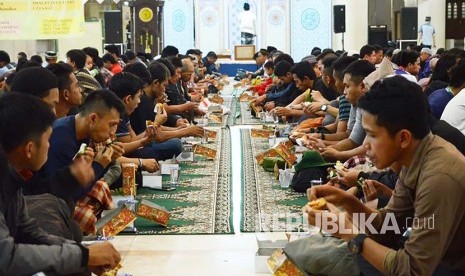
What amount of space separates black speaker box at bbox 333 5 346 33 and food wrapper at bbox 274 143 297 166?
53.6 feet

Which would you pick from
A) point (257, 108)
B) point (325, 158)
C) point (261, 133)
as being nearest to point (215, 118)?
point (257, 108)

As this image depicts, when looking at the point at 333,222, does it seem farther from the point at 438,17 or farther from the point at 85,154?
the point at 438,17

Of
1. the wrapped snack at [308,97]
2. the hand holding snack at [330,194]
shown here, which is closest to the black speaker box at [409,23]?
the wrapped snack at [308,97]

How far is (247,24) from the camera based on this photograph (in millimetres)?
26938

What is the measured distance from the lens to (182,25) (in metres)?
28.2

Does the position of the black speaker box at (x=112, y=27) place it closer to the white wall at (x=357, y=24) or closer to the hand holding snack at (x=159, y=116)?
the white wall at (x=357, y=24)

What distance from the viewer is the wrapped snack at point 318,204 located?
11.8 ft

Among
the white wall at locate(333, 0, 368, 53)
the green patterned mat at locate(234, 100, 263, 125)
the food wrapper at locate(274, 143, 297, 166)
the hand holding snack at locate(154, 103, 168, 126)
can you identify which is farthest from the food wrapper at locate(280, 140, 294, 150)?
the white wall at locate(333, 0, 368, 53)

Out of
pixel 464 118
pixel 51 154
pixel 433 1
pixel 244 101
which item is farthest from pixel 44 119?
pixel 433 1

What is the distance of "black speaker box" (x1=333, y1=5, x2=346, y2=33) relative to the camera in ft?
78.8

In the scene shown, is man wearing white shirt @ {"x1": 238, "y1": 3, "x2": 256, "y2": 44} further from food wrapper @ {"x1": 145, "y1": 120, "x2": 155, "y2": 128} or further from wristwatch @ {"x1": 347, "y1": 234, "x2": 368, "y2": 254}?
wristwatch @ {"x1": 347, "y1": 234, "x2": 368, "y2": 254}

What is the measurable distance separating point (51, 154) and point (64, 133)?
0.54 feet

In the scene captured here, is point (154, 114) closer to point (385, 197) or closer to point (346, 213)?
point (385, 197)

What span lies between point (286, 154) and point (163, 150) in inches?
49.6
